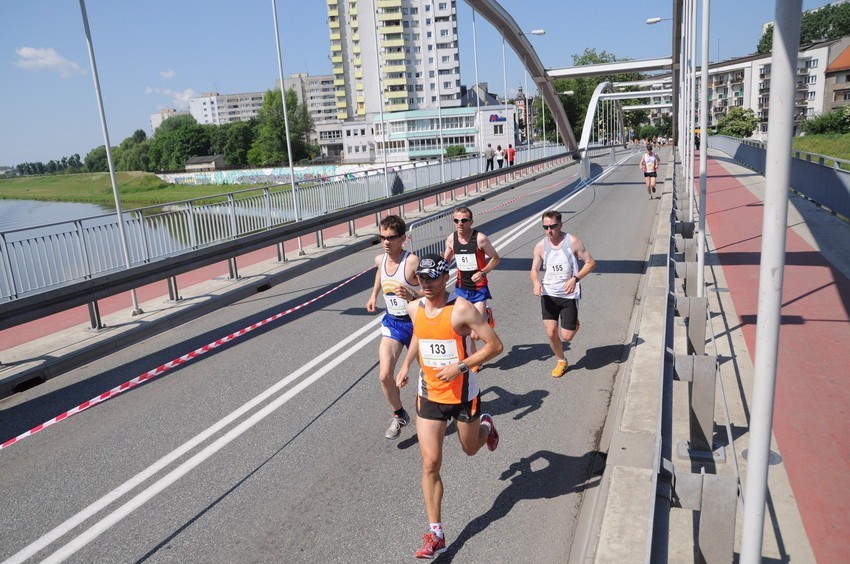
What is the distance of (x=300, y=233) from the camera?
1471 centimetres

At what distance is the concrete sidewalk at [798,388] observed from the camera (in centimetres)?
425

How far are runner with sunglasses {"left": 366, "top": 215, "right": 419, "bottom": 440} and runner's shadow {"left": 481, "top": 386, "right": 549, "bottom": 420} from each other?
0.92 metres

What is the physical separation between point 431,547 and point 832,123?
75.2 metres

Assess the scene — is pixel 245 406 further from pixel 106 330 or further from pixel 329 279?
pixel 329 279

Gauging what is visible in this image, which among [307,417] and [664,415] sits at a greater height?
[664,415]

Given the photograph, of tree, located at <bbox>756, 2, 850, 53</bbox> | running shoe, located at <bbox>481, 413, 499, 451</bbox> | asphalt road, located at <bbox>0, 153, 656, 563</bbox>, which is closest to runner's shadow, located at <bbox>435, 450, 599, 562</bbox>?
asphalt road, located at <bbox>0, 153, 656, 563</bbox>

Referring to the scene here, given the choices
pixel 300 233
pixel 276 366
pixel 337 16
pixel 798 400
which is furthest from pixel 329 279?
pixel 337 16

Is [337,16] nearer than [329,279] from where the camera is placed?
No

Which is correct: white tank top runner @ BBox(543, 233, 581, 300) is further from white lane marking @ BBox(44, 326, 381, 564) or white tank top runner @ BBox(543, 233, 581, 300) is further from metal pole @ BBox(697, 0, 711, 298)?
white lane marking @ BBox(44, 326, 381, 564)

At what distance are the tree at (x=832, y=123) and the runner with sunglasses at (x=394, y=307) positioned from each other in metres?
70.9

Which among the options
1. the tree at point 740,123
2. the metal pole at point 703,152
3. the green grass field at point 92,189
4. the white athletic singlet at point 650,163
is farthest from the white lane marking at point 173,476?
the tree at point 740,123

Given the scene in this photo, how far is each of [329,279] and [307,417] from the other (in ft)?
24.0

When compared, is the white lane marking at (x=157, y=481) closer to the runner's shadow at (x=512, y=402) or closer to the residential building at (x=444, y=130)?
the runner's shadow at (x=512, y=402)

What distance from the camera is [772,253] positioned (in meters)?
2.24
